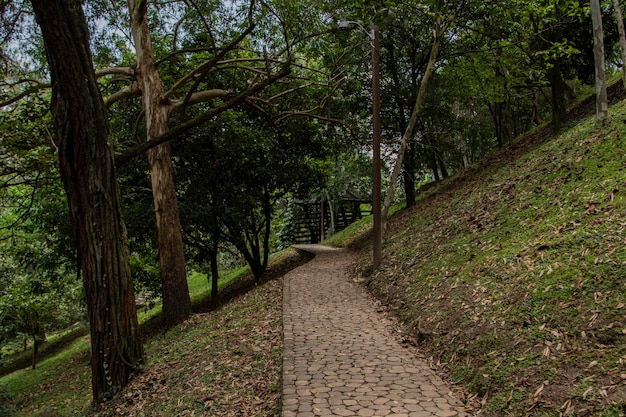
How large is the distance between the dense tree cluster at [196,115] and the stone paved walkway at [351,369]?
2680 millimetres

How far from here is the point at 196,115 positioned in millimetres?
11602

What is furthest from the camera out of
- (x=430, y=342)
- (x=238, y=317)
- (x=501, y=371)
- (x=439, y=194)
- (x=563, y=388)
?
(x=439, y=194)

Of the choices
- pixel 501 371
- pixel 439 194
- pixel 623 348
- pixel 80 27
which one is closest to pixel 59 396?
pixel 80 27

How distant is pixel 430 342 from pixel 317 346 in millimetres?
1380

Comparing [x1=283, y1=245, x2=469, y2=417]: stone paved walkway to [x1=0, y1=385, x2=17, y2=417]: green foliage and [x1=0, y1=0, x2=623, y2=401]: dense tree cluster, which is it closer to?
[x1=0, y1=0, x2=623, y2=401]: dense tree cluster

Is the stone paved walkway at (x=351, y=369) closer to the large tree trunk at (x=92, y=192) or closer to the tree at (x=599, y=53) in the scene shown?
the large tree trunk at (x=92, y=192)

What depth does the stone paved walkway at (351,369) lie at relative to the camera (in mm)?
3725

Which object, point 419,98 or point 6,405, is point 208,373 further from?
point 419,98

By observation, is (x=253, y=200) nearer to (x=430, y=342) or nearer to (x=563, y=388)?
(x=430, y=342)

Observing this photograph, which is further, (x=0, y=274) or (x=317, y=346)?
(x=0, y=274)

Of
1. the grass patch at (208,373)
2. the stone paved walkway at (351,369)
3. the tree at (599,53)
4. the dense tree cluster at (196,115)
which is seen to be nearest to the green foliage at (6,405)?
the grass patch at (208,373)

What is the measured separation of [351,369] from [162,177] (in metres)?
6.29

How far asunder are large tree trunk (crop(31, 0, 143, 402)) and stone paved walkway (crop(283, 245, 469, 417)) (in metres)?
2.39

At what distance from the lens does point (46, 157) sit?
7.46 metres
